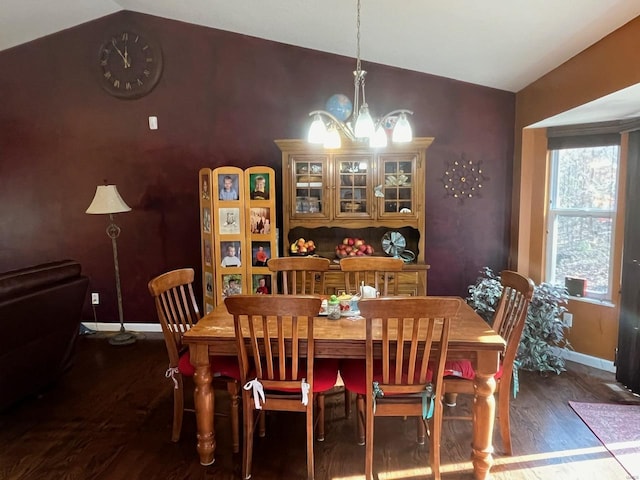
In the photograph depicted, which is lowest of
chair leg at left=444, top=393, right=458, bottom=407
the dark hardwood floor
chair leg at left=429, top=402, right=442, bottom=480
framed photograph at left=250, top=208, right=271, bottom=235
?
the dark hardwood floor

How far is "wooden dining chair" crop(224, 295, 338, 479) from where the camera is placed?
6.48 ft

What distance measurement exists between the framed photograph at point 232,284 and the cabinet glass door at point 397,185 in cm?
135

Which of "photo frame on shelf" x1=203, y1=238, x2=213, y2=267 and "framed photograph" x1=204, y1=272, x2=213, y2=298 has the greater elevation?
"photo frame on shelf" x1=203, y1=238, x2=213, y2=267

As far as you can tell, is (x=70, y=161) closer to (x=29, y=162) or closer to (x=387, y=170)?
(x=29, y=162)

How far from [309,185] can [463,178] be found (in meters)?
1.42

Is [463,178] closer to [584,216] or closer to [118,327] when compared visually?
[584,216]

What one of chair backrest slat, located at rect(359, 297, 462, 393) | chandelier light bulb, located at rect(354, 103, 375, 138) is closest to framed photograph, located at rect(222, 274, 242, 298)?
chair backrest slat, located at rect(359, 297, 462, 393)

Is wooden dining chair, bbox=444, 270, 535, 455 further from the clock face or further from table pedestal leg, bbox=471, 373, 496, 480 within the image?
the clock face

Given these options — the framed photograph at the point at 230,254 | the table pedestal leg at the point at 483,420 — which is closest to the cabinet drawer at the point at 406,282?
the framed photograph at the point at 230,254

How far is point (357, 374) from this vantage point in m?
2.25

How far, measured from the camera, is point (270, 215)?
381 cm

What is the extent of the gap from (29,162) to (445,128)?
4.04 m

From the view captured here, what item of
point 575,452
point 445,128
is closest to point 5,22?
point 445,128

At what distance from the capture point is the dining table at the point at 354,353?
209cm
